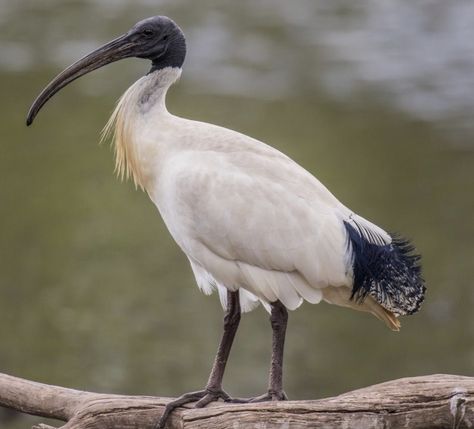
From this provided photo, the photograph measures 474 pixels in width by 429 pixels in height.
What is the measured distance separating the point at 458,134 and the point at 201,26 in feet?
16.3

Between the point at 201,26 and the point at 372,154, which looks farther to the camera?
the point at 201,26

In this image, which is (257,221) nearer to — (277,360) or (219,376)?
(277,360)

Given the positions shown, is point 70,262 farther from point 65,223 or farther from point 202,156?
point 202,156

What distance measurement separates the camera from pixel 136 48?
8.17 meters

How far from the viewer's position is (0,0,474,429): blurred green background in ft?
47.5

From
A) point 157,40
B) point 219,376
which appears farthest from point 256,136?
point 219,376

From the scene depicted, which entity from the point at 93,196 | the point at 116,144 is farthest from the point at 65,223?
the point at 116,144

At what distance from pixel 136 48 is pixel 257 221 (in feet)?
3.77

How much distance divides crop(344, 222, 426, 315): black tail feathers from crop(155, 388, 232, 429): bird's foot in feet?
2.69

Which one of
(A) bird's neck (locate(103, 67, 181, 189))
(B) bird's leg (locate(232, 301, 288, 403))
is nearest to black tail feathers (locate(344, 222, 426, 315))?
(B) bird's leg (locate(232, 301, 288, 403))

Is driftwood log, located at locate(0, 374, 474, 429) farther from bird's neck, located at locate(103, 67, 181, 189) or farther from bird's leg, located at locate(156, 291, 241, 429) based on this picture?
bird's neck, located at locate(103, 67, 181, 189)

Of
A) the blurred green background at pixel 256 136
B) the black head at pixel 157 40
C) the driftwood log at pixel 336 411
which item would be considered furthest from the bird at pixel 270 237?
the blurred green background at pixel 256 136

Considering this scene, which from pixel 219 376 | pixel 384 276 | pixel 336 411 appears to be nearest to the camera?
pixel 336 411

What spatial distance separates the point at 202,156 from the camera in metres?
7.79
